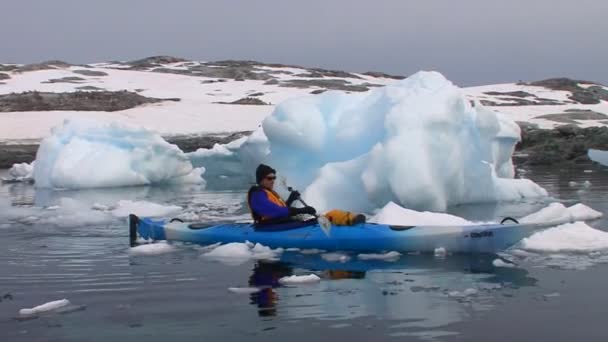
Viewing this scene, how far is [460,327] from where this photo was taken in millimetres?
5656

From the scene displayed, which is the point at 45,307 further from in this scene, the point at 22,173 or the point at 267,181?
the point at 22,173

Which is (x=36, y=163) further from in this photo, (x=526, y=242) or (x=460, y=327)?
(x=460, y=327)

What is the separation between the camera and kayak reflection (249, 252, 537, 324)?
20.6 feet

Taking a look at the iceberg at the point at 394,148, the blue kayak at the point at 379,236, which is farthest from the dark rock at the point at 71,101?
the blue kayak at the point at 379,236

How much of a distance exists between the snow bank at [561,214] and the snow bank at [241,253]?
3.22 meters

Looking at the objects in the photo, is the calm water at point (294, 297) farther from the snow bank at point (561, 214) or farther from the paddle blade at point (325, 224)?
the snow bank at point (561, 214)

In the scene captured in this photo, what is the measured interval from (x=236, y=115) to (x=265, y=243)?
25.3 metres

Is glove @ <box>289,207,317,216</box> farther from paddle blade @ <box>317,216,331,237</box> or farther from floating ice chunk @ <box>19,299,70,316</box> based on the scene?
floating ice chunk @ <box>19,299,70,316</box>

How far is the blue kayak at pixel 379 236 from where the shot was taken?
856cm

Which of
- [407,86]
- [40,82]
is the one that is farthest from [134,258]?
[40,82]

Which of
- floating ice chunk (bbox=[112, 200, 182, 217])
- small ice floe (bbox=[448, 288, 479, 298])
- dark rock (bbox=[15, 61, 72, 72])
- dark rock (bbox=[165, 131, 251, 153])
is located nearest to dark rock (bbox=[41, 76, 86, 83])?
dark rock (bbox=[15, 61, 72, 72])

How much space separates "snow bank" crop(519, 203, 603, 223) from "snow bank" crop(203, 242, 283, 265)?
3225mm

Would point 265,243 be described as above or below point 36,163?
below

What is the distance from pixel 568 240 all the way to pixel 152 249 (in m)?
4.37
